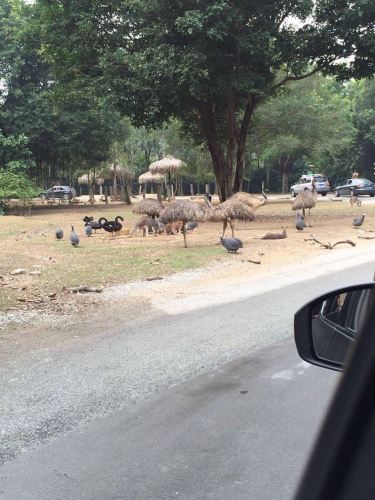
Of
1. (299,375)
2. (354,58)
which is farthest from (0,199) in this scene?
(299,375)

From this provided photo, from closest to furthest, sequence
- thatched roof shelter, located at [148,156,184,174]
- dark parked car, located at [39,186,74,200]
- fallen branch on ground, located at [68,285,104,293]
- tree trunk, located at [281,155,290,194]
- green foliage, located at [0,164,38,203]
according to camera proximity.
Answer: fallen branch on ground, located at [68,285,104,293], green foliage, located at [0,164,38,203], thatched roof shelter, located at [148,156,184,174], dark parked car, located at [39,186,74,200], tree trunk, located at [281,155,290,194]

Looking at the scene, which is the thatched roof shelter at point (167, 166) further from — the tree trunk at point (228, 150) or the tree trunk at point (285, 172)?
the tree trunk at point (285, 172)

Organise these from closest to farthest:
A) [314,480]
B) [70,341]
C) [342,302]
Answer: [314,480] → [342,302] → [70,341]

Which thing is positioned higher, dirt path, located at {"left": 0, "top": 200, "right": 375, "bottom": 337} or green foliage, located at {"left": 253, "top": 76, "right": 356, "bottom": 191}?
green foliage, located at {"left": 253, "top": 76, "right": 356, "bottom": 191}

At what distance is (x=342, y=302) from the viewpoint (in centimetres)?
223

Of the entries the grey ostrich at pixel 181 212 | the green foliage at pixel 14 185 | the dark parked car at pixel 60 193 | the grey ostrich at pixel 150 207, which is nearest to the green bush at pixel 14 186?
the green foliage at pixel 14 185

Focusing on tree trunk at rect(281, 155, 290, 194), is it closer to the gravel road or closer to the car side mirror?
the gravel road

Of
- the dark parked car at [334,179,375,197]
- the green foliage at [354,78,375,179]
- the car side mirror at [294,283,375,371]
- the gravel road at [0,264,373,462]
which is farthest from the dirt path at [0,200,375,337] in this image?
the green foliage at [354,78,375,179]

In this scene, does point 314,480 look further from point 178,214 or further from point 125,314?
point 178,214

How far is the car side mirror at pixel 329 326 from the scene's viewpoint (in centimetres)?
215

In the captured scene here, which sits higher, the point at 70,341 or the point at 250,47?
the point at 250,47

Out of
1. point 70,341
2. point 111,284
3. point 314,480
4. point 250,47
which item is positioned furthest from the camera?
point 250,47

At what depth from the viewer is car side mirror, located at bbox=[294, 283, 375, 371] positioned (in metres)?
2.15

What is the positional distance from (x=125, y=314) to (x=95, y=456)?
4.10m
